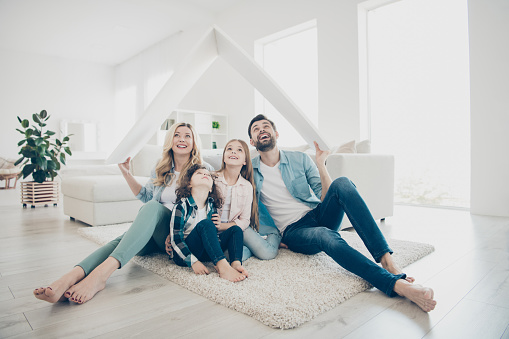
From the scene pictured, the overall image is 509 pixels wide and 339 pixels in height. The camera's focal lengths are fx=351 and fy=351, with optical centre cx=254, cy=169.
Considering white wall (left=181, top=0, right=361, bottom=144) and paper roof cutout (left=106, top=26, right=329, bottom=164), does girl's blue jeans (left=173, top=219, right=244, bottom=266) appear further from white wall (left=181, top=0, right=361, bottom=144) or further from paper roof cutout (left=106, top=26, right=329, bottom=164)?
white wall (left=181, top=0, right=361, bottom=144)

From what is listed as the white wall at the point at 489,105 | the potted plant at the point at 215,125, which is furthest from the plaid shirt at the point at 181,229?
the potted plant at the point at 215,125

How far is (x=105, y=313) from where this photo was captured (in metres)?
1.26

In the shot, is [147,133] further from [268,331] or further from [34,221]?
[34,221]

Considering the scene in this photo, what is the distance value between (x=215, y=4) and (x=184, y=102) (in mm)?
2028

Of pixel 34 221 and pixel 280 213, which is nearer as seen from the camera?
pixel 280 213

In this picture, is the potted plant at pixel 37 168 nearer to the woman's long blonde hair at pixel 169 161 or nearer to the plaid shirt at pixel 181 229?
the woman's long blonde hair at pixel 169 161

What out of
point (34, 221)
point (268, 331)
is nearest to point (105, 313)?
point (268, 331)

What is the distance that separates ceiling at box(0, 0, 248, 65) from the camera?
5.96 m

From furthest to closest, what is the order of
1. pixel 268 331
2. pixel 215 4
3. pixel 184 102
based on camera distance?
1. pixel 184 102
2. pixel 215 4
3. pixel 268 331

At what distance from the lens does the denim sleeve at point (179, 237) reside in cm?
168

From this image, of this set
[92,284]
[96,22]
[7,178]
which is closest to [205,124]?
[96,22]

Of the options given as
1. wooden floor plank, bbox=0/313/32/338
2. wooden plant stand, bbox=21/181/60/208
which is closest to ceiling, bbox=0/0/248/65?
wooden plant stand, bbox=21/181/60/208

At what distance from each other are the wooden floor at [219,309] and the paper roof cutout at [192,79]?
0.70 m

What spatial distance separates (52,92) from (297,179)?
8.79 metres
